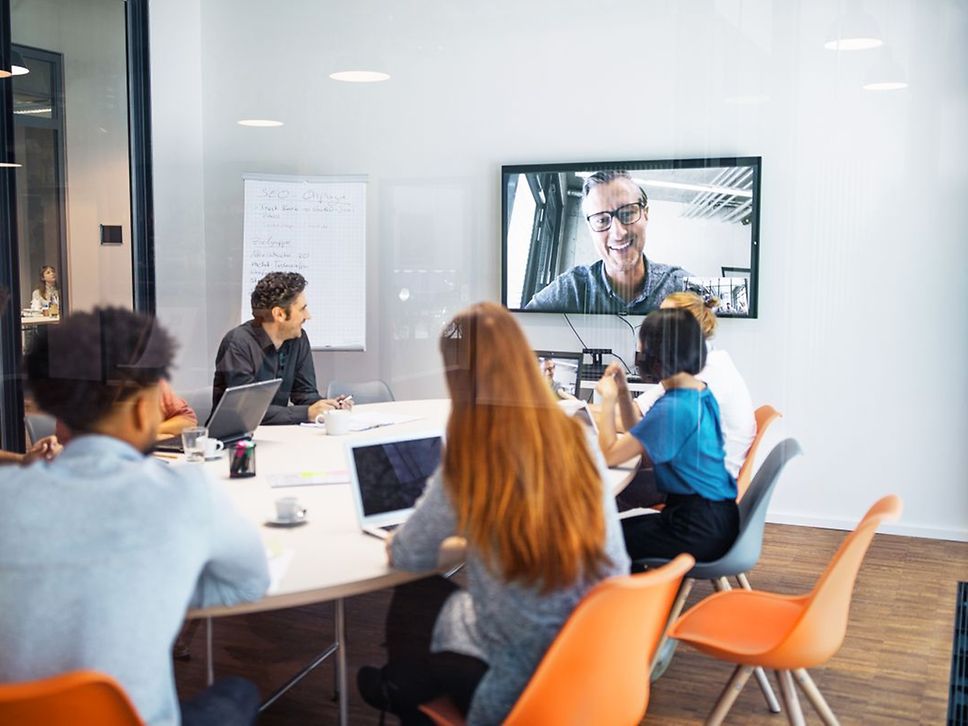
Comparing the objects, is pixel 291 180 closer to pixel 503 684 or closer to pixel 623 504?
pixel 623 504

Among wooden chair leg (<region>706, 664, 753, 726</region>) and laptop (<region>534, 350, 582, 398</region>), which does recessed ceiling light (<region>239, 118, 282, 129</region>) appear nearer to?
laptop (<region>534, 350, 582, 398</region>)

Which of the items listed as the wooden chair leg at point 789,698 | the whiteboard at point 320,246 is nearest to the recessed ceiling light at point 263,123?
the whiteboard at point 320,246

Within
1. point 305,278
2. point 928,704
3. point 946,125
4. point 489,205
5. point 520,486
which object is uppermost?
point 946,125

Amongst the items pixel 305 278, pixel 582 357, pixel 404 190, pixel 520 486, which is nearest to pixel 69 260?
pixel 305 278

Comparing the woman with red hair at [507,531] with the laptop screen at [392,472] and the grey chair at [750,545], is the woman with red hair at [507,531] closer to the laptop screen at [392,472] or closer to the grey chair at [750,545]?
the laptop screen at [392,472]

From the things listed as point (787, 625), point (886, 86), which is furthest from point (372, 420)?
point (886, 86)

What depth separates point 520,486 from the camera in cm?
196

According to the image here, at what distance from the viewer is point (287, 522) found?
2.43 metres

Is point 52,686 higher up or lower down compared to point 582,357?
lower down

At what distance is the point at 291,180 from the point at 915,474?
2772 millimetres

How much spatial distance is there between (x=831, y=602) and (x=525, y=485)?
85 centimetres

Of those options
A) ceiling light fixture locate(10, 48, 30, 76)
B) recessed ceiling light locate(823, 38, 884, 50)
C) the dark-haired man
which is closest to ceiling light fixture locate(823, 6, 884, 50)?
recessed ceiling light locate(823, 38, 884, 50)

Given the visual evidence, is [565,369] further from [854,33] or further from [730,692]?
[854,33]

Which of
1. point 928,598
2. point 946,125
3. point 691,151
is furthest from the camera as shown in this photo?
point 691,151
